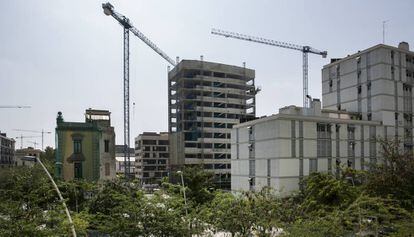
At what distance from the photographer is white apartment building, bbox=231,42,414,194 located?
4462 centimetres

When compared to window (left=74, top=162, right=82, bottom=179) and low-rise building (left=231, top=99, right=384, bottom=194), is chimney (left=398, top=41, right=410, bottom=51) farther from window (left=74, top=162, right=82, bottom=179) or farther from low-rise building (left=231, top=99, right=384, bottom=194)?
window (left=74, top=162, right=82, bottom=179)

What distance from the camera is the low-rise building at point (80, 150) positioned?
40.8 m

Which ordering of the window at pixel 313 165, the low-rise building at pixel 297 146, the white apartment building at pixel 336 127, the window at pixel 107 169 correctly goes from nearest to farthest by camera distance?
the window at pixel 107 169 → the low-rise building at pixel 297 146 → the white apartment building at pixel 336 127 → the window at pixel 313 165

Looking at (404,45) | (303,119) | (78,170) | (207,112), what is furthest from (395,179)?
(207,112)

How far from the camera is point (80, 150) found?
41.5 meters

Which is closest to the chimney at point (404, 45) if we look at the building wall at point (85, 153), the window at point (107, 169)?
the window at point (107, 169)

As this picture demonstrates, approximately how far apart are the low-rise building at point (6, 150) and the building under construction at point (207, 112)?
44918mm

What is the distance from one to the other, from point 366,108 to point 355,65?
7.86 metres

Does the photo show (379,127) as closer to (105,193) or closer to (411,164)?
(411,164)

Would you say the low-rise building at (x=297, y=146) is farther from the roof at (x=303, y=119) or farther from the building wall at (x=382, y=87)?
the building wall at (x=382, y=87)

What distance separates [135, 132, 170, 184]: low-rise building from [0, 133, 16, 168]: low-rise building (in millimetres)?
33040

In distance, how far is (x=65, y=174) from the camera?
134 feet

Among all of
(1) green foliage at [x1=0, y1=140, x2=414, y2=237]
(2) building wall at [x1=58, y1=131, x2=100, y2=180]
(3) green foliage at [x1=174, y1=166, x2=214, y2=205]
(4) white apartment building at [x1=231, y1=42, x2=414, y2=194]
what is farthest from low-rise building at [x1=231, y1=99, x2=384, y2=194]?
(1) green foliage at [x1=0, y1=140, x2=414, y2=237]

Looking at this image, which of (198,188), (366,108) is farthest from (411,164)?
(366,108)
